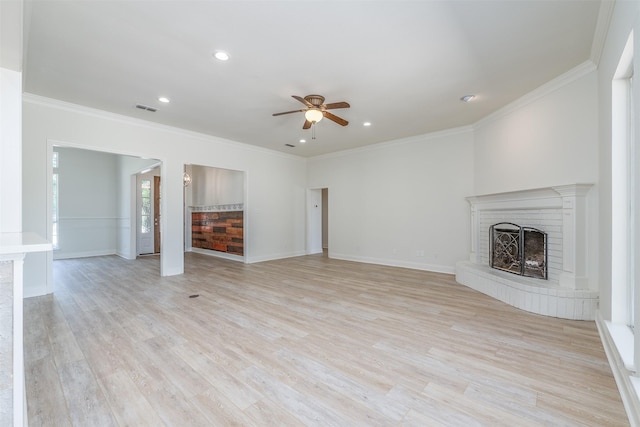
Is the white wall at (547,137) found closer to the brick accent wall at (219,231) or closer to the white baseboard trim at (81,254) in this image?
the brick accent wall at (219,231)

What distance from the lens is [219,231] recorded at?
7.71 m

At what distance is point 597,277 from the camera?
3016 mm

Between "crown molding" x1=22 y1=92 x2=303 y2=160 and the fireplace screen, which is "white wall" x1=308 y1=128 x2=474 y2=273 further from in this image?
"crown molding" x1=22 y1=92 x2=303 y2=160

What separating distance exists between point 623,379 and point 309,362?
208 centimetres

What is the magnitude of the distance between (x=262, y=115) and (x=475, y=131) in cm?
384

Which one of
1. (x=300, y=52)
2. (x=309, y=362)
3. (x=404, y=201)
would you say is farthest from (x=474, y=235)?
(x=300, y=52)

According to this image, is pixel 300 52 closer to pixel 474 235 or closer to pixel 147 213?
pixel 474 235

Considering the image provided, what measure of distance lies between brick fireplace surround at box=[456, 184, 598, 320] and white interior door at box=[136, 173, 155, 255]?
810 cm

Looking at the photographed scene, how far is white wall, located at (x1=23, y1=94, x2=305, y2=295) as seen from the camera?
391 centimetres

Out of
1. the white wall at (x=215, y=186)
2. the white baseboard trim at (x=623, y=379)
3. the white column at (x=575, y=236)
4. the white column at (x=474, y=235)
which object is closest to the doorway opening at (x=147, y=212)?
the white wall at (x=215, y=186)

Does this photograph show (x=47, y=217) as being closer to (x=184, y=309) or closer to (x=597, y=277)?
(x=184, y=309)

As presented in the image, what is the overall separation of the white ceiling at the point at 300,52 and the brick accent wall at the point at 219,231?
3327 millimetres

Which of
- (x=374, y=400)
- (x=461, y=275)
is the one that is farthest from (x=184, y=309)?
(x=461, y=275)

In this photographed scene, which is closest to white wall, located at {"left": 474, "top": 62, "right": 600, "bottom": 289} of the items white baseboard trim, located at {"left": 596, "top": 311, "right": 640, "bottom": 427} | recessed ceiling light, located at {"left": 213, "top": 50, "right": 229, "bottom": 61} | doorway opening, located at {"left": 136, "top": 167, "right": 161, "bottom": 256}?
white baseboard trim, located at {"left": 596, "top": 311, "right": 640, "bottom": 427}
